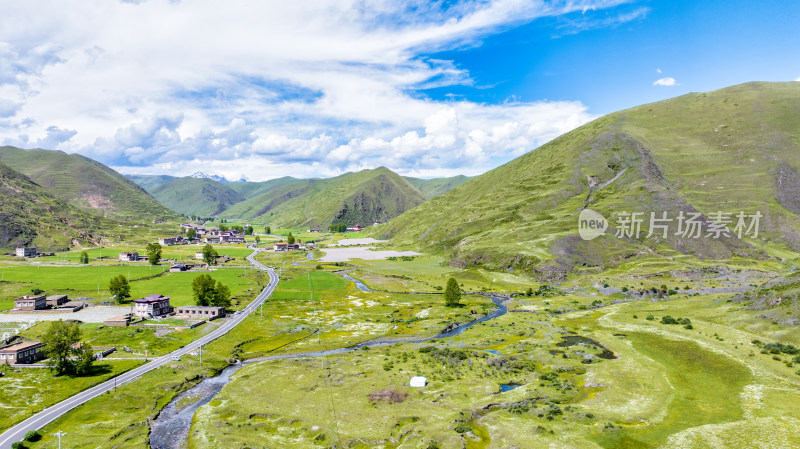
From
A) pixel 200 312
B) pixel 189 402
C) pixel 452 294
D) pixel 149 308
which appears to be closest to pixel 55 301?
pixel 149 308

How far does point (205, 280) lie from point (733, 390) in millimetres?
147436

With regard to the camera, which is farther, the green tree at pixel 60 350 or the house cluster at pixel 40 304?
the house cluster at pixel 40 304

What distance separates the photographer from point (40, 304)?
138875 millimetres

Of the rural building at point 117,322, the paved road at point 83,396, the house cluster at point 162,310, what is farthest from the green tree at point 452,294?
the rural building at point 117,322

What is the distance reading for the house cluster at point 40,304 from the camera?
137 m

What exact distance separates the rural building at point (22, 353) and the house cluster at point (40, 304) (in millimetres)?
53457

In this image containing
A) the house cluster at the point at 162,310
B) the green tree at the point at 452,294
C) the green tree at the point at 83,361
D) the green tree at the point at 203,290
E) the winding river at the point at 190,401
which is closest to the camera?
the winding river at the point at 190,401

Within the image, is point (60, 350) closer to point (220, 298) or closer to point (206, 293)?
point (206, 293)

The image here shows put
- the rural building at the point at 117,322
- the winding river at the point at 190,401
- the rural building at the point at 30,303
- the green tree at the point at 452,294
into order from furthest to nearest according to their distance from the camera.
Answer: the green tree at the point at 452,294, the rural building at the point at 30,303, the rural building at the point at 117,322, the winding river at the point at 190,401

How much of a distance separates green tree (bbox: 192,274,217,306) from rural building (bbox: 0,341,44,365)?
48.4 meters

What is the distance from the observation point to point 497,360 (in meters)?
94.5

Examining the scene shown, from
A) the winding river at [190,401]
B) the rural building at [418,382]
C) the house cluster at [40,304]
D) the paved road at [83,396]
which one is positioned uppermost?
Answer: the house cluster at [40,304]

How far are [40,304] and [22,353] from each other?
63254 mm

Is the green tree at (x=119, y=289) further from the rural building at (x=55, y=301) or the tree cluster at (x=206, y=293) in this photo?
the tree cluster at (x=206, y=293)
